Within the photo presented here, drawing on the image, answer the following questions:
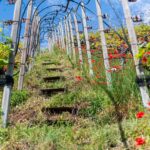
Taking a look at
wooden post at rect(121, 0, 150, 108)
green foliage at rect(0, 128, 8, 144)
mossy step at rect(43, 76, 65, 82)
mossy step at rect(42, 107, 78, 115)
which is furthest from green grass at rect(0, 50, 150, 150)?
mossy step at rect(43, 76, 65, 82)

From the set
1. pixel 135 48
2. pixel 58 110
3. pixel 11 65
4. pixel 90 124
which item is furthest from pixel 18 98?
pixel 135 48

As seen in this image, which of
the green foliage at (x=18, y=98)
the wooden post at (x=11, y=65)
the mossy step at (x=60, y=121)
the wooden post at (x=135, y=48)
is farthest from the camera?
the green foliage at (x=18, y=98)

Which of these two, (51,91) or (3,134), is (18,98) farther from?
(3,134)

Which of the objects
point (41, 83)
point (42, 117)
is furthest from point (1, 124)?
point (41, 83)

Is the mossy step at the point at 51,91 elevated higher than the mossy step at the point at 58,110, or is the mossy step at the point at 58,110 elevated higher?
the mossy step at the point at 51,91

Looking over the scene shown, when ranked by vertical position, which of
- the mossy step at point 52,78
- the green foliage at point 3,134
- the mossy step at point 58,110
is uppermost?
the mossy step at point 52,78

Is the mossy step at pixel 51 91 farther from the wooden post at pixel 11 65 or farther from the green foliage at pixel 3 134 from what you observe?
the green foliage at pixel 3 134

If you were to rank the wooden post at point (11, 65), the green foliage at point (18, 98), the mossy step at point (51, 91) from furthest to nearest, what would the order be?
the mossy step at point (51, 91), the green foliage at point (18, 98), the wooden post at point (11, 65)

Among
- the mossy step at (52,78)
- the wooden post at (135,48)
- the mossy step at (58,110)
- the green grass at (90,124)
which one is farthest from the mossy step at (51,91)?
the wooden post at (135,48)

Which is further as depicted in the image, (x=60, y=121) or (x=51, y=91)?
(x=51, y=91)

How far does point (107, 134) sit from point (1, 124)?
195cm

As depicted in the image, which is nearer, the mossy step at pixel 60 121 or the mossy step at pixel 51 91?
the mossy step at pixel 60 121

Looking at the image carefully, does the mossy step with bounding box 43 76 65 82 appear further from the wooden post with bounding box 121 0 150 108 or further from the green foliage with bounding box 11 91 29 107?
the wooden post with bounding box 121 0 150 108

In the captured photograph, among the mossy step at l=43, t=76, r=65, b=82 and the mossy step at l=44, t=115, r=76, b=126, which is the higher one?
the mossy step at l=43, t=76, r=65, b=82
